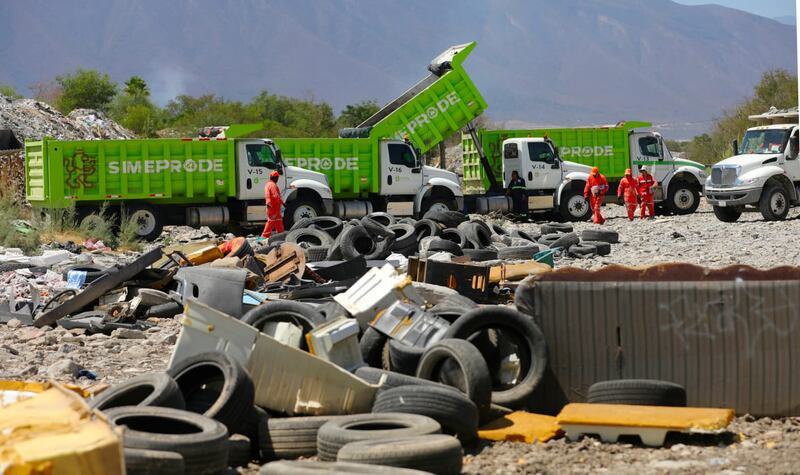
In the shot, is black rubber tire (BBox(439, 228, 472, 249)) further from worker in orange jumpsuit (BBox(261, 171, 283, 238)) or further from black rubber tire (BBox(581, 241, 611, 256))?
worker in orange jumpsuit (BBox(261, 171, 283, 238))

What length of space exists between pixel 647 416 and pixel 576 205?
2327cm

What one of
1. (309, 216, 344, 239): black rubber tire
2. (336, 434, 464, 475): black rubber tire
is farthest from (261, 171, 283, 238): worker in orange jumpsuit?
(336, 434, 464, 475): black rubber tire

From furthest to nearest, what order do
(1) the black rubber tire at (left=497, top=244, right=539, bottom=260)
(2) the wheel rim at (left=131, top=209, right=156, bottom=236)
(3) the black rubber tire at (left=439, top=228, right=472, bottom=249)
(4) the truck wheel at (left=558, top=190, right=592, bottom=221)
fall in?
(4) the truck wheel at (left=558, top=190, right=592, bottom=221)
(2) the wheel rim at (left=131, top=209, right=156, bottom=236)
(3) the black rubber tire at (left=439, top=228, right=472, bottom=249)
(1) the black rubber tire at (left=497, top=244, right=539, bottom=260)

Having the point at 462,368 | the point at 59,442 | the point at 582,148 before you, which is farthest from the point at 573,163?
the point at 59,442

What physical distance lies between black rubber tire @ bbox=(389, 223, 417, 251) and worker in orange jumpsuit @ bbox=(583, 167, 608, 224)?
33.9ft

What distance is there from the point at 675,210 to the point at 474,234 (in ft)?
46.4

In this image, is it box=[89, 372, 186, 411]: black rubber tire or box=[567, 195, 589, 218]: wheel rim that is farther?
box=[567, 195, 589, 218]: wheel rim

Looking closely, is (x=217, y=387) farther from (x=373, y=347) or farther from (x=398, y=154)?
(x=398, y=154)

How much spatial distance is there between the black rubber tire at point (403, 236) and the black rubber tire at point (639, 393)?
32.4 ft

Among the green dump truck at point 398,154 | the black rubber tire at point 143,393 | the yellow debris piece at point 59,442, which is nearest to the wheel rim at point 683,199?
the green dump truck at point 398,154

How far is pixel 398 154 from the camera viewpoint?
2717 cm

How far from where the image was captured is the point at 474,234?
18078mm

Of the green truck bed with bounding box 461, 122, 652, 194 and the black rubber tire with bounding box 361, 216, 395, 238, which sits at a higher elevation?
the green truck bed with bounding box 461, 122, 652, 194

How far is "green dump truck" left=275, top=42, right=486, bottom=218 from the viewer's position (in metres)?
26.6
